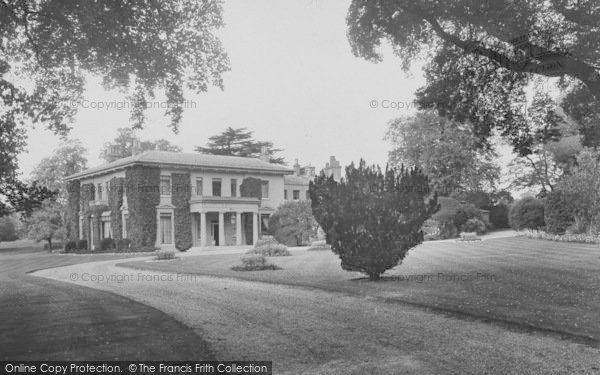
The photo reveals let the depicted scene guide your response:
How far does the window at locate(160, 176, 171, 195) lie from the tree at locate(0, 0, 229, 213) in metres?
25.5

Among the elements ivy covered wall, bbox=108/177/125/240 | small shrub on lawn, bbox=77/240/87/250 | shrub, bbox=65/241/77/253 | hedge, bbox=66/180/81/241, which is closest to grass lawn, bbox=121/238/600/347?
ivy covered wall, bbox=108/177/125/240

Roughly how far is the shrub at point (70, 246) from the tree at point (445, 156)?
99.9 ft

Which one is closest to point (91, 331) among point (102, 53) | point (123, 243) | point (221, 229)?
point (102, 53)

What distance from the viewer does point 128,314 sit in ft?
35.6

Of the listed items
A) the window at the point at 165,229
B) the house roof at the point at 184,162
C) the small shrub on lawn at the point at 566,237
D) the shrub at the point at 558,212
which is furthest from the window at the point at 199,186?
the shrub at the point at 558,212

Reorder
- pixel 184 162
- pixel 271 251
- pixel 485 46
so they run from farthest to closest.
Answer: pixel 184 162 < pixel 271 251 < pixel 485 46

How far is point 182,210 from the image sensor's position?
41.9m

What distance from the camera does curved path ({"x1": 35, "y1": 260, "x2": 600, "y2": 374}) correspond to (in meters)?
6.58

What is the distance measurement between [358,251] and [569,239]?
56.6 ft

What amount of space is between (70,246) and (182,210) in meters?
9.75

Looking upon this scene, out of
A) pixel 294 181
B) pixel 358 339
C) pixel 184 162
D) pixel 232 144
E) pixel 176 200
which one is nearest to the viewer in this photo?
pixel 358 339

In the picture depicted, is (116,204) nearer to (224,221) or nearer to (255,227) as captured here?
(224,221)

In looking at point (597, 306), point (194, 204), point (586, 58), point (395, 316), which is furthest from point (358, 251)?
point (194, 204)

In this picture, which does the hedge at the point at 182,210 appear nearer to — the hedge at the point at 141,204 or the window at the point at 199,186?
the window at the point at 199,186
